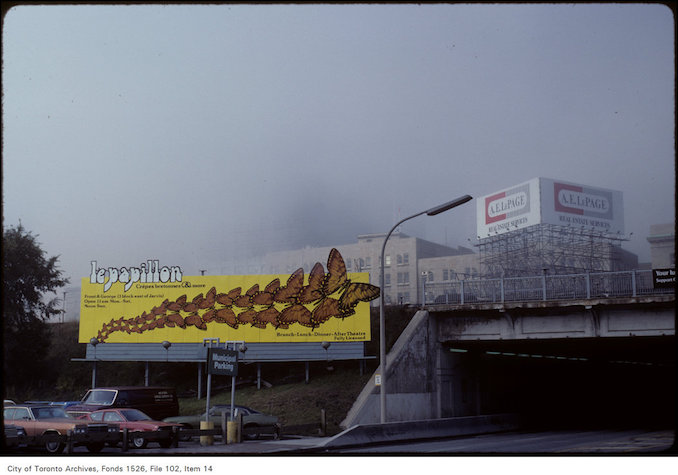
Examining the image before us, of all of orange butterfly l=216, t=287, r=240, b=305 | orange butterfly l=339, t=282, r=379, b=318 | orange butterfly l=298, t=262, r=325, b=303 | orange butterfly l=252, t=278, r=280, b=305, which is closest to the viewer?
orange butterfly l=339, t=282, r=379, b=318

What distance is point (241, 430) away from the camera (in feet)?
85.2

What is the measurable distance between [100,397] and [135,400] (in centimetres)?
151

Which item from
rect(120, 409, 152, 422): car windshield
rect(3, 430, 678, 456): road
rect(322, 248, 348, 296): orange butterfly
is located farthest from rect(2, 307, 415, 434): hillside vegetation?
rect(120, 409, 152, 422): car windshield

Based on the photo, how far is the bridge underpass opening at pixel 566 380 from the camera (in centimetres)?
3872

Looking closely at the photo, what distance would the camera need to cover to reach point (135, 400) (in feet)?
102

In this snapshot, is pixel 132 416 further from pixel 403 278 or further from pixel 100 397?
pixel 403 278

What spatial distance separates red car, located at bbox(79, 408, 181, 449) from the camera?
23.3 metres

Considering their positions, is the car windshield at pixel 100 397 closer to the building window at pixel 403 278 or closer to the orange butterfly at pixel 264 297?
the orange butterfly at pixel 264 297

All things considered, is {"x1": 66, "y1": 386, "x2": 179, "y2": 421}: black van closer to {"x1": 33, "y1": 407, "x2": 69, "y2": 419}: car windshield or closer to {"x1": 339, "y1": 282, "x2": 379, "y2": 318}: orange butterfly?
{"x1": 33, "y1": 407, "x2": 69, "y2": 419}: car windshield

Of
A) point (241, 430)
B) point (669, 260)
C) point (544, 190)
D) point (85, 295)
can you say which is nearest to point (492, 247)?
point (544, 190)

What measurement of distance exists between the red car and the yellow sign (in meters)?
16.9

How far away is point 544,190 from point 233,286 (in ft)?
181

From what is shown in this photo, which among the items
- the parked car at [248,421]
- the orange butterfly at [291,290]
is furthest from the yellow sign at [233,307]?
the parked car at [248,421]

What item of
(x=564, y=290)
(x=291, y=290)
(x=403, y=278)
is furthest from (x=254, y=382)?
(x=403, y=278)
